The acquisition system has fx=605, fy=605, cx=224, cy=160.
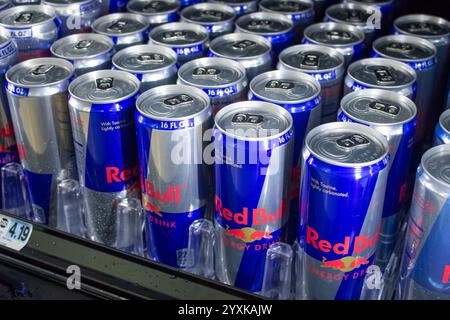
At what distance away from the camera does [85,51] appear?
5.70 feet

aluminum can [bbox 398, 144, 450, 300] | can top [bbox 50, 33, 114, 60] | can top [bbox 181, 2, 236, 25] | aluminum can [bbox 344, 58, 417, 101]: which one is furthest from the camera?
can top [bbox 181, 2, 236, 25]

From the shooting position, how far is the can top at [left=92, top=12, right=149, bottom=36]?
6.05ft

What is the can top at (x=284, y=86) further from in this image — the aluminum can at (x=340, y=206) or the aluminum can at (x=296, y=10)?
the aluminum can at (x=296, y=10)

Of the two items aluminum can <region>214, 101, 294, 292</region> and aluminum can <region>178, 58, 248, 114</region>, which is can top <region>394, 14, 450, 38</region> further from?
aluminum can <region>214, 101, 294, 292</region>

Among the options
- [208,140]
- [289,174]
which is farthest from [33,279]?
[289,174]

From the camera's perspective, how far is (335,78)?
1580 millimetres

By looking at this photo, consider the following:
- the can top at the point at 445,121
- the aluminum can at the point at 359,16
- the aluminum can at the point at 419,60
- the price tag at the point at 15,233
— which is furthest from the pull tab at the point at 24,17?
the can top at the point at 445,121

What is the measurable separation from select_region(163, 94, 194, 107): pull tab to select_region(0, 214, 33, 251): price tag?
0.43 m

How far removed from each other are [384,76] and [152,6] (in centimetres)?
88

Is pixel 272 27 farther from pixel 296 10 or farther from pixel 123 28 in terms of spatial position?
pixel 123 28

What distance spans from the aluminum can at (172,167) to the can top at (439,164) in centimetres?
49

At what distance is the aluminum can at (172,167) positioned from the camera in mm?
1347

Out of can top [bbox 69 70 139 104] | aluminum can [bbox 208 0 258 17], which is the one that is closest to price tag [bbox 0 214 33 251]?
can top [bbox 69 70 139 104]

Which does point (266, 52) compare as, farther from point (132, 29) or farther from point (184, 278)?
point (184, 278)
